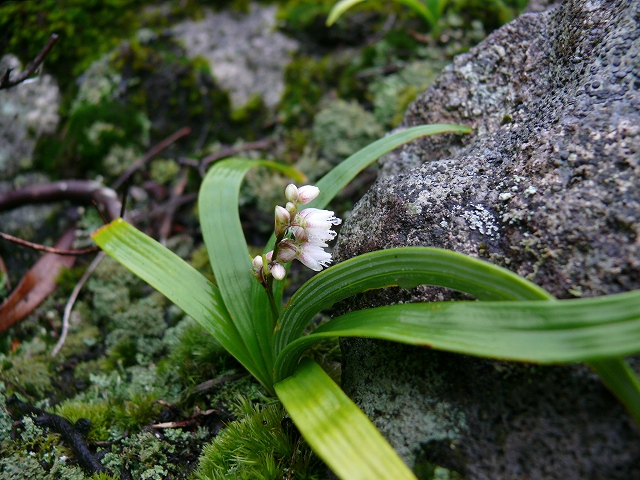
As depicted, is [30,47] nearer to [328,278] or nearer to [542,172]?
[328,278]

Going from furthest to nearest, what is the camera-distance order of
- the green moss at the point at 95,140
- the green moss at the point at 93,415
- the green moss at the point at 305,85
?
the green moss at the point at 305,85
the green moss at the point at 95,140
the green moss at the point at 93,415

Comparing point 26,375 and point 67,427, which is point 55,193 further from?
point 67,427

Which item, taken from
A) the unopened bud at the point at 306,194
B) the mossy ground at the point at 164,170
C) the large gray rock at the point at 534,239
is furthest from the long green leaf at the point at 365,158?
the mossy ground at the point at 164,170

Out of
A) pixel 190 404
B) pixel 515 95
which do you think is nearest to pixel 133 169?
pixel 190 404

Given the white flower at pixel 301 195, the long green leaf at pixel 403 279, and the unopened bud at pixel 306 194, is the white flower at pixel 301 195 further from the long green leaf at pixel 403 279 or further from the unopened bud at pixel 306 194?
the long green leaf at pixel 403 279

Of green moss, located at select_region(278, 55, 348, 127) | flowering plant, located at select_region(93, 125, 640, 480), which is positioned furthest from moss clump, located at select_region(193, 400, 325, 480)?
green moss, located at select_region(278, 55, 348, 127)

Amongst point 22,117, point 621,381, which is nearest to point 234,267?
point 621,381

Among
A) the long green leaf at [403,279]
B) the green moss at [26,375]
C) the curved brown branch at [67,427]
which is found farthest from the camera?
the green moss at [26,375]
